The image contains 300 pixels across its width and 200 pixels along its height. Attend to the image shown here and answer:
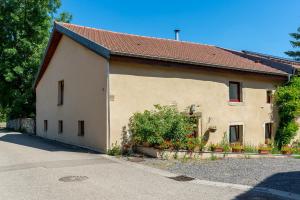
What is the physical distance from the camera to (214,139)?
17.1 metres

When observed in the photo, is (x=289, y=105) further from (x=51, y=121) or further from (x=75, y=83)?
(x=51, y=121)

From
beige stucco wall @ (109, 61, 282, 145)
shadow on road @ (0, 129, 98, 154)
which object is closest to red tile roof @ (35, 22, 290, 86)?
beige stucco wall @ (109, 61, 282, 145)

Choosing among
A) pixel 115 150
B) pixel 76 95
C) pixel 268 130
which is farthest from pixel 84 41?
pixel 268 130

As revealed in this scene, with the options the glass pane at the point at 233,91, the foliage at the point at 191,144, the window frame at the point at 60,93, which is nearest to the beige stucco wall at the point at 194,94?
the glass pane at the point at 233,91

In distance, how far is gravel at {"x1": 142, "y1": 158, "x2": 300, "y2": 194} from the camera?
8.80 metres

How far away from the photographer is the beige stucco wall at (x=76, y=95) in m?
14.4

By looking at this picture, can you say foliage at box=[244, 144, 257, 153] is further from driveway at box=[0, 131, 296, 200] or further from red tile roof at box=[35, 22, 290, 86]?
driveway at box=[0, 131, 296, 200]

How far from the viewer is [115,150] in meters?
13.6

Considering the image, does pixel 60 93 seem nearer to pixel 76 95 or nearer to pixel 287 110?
pixel 76 95

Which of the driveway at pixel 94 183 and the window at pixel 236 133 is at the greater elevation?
the window at pixel 236 133

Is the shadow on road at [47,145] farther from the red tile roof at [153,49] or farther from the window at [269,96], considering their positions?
the window at [269,96]

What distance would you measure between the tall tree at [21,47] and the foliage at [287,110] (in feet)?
67.4

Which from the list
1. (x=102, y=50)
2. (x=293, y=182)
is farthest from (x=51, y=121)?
(x=293, y=182)

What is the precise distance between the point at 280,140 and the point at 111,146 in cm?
1149
